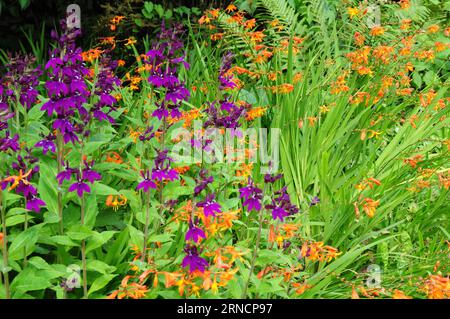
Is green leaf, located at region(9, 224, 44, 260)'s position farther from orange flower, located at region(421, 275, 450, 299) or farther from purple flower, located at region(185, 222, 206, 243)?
orange flower, located at region(421, 275, 450, 299)

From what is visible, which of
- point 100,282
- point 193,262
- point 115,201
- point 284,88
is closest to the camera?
point 193,262

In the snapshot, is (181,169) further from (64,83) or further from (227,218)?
(64,83)

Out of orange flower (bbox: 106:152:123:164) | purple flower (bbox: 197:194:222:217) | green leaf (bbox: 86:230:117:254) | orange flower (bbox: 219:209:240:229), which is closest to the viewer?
purple flower (bbox: 197:194:222:217)

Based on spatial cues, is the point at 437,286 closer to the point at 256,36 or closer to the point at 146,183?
the point at 146,183

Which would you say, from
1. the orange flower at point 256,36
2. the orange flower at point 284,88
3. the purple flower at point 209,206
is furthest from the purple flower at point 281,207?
the orange flower at point 256,36

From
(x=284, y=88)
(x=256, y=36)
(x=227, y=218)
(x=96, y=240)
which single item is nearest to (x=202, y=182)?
(x=227, y=218)

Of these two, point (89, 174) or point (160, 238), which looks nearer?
point (89, 174)

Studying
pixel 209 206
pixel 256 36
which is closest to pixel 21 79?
pixel 209 206

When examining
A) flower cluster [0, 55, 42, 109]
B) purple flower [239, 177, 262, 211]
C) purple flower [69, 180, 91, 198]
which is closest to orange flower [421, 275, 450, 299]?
purple flower [239, 177, 262, 211]

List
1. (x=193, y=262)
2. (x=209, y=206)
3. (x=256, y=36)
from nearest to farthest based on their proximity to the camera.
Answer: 1. (x=193, y=262)
2. (x=209, y=206)
3. (x=256, y=36)

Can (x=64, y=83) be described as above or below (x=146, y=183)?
above

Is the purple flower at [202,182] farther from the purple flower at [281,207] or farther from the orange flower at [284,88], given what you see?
the orange flower at [284,88]

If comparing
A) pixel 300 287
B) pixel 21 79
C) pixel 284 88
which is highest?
pixel 21 79
